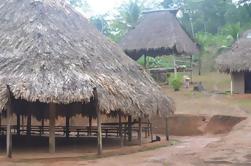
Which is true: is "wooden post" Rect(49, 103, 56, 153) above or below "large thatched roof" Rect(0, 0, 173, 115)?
below

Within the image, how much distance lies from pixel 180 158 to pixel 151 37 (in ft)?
59.1

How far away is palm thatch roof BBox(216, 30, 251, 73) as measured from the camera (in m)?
27.4

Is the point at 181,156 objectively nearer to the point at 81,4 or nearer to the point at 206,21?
the point at 206,21

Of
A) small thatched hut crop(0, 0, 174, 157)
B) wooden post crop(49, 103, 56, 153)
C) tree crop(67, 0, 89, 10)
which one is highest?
tree crop(67, 0, 89, 10)

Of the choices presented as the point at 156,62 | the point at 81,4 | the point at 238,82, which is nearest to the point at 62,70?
the point at 238,82

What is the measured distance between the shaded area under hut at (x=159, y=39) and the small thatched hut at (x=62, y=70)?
11.5 m

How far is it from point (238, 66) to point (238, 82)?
1.26 metres

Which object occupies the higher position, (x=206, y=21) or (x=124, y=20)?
(x=124, y=20)

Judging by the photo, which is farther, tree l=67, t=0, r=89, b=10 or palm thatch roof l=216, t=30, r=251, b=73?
tree l=67, t=0, r=89, b=10

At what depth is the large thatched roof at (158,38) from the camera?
98.3ft

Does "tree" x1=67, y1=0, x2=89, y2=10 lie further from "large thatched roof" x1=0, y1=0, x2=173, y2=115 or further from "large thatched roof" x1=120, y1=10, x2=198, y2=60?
"large thatched roof" x1=0, y1=0, x2=173, y2=115

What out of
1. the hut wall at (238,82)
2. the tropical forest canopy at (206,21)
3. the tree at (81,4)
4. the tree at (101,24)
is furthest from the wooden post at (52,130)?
the tree at (81,4)

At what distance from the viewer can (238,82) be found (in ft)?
92.8

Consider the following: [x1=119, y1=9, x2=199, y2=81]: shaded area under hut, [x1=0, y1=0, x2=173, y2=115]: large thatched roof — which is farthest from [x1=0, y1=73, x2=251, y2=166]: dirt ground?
[x1=119, y1=9, x2=199, y2=81]: shaded area under hut
